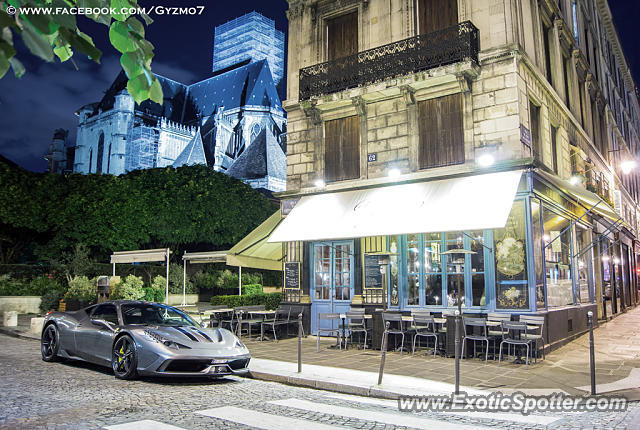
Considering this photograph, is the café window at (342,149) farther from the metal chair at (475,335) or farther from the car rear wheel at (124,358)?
the car rear wheel at (124,358)

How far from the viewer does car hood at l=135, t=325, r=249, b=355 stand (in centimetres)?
780

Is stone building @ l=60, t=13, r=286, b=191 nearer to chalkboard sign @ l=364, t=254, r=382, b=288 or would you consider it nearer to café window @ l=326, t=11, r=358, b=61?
café window @ l=326, t=11, r=358, b=61

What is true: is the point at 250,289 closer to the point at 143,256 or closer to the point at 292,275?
the point at 143,256

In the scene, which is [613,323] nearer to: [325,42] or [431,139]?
[431,139]

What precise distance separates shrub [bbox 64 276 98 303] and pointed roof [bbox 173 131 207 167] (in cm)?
8650

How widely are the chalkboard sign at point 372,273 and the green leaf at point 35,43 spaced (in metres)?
11.7

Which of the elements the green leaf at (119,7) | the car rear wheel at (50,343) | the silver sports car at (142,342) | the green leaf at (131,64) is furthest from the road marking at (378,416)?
the car rear wheel at (50,343)

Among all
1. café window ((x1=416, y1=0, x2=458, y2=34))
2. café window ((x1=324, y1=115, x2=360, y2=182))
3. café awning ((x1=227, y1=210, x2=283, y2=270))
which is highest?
café window ((x1=416, y1=0, x2=458, y2=34))

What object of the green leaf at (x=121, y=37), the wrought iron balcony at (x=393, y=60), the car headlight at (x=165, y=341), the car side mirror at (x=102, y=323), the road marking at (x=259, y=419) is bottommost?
the road marking at (x=259, y=419)

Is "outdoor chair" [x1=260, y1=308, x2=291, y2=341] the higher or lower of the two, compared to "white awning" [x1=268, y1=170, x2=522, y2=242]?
lower

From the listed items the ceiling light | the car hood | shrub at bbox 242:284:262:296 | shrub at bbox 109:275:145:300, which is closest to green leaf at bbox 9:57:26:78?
the car hood

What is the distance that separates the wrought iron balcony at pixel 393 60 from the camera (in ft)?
42.0

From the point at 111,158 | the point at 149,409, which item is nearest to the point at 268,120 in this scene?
the point at 111,158

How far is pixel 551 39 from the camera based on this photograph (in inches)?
642
